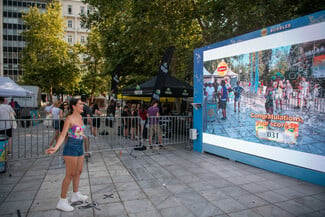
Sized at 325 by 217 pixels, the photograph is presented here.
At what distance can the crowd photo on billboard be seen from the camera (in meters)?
5.00

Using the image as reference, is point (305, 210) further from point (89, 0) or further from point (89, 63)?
point (89, 63)

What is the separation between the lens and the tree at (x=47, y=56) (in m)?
32.0

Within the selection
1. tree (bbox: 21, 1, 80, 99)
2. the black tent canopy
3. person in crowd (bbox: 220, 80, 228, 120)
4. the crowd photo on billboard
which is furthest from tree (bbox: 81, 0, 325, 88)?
tree (bbox: 21, 1, 80, 99)

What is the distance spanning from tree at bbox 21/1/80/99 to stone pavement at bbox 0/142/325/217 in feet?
94.1

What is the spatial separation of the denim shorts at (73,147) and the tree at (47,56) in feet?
104

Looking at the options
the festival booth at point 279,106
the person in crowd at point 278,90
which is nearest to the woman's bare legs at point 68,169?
the festival booth at point 279,106

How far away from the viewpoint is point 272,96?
5.84m

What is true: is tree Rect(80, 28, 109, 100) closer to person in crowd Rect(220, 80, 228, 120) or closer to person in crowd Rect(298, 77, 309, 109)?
person in crowd Rect(220, 80, 228, 120)

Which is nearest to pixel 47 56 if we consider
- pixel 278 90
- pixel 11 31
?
pixel 278 90

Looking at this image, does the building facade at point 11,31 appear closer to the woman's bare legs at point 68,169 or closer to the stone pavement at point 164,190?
the stone pavement at point 164,190

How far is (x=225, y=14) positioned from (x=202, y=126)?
6468 mm

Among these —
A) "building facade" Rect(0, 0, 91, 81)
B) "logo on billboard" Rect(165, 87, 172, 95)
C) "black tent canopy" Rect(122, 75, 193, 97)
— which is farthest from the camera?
"building facade" Rect(0, 0, 91, 81)

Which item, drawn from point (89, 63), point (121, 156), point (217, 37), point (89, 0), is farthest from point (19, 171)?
point (89, 63)

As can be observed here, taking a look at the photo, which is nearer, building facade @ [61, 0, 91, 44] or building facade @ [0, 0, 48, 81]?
building facade @ [61, 0, 91, 44]
